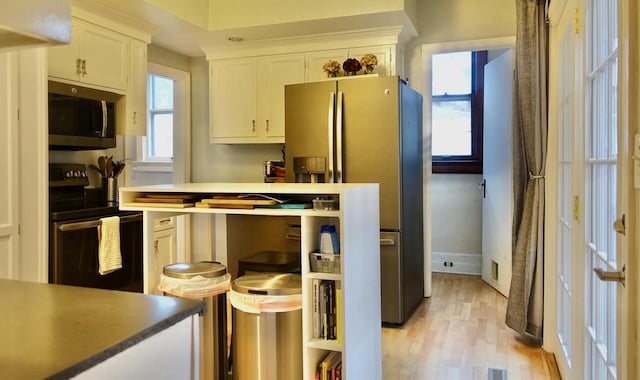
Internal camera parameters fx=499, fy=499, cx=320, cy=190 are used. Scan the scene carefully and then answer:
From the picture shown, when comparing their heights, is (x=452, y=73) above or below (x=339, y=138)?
above

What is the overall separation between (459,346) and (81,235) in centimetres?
247

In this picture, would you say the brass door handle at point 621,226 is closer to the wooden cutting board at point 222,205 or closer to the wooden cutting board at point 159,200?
the wooden cutting board at point 222,205

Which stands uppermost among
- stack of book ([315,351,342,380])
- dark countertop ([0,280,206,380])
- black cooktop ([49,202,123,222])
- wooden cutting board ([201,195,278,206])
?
wooden cutting board ([201,195,278,206])

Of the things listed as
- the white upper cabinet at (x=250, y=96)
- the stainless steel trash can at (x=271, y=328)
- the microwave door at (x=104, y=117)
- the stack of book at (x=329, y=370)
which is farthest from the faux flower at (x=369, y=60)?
the stack of book at (x=329, y=370)

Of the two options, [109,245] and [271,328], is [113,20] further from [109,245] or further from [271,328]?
[271,328]

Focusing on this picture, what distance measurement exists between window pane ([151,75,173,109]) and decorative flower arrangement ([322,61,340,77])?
2408mm

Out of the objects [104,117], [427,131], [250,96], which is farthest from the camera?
[250,96]

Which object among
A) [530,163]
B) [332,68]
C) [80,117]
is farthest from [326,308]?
[332,68]

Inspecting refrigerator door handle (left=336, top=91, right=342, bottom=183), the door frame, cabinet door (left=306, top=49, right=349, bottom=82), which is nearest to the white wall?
the door frame

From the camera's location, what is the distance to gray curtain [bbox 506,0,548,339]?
10.2 feet

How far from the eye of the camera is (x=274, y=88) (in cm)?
435

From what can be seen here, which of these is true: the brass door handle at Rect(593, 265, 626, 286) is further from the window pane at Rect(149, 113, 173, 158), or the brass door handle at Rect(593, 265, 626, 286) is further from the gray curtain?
the window pane at Rect(149, 113, 173, 158)

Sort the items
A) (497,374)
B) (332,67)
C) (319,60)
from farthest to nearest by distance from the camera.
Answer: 1. (319,60)
2. (332,67)
3. (497,374)

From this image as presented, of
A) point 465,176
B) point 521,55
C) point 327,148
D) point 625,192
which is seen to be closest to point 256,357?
point 625,192
